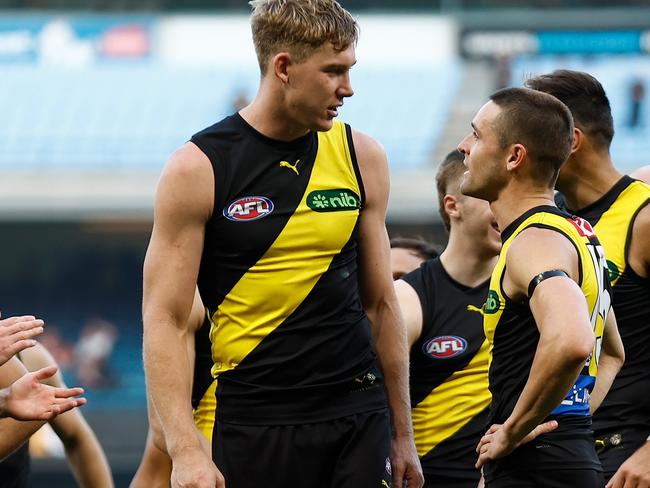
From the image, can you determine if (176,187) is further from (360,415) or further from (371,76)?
(371,76)

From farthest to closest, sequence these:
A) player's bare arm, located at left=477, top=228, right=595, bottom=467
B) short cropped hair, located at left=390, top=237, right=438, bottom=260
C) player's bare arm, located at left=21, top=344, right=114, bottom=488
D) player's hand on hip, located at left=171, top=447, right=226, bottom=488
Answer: short cropped hair, located at left=390, top=237, right=438, bottom=260, player's bare arm, located at left=21, top=344, right=114, bottom=488, player's hand on hip, located at left=171, top=447, right=226, bottom=488, player's bare arm, located at left=477, top=228, right=595, bottom=467

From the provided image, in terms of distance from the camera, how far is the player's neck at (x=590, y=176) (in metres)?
4.62

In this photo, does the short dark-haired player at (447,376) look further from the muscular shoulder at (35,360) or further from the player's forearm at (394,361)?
the muscular shoulder at (35,360)

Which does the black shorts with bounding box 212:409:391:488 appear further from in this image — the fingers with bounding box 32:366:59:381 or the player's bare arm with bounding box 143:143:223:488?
the fingers with bounding box 32:366:59:381

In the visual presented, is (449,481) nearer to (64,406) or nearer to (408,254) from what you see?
(408,254)

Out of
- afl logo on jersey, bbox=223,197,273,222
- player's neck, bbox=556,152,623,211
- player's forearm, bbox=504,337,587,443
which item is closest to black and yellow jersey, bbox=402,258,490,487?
player's neck, bbox=556,152,623,211

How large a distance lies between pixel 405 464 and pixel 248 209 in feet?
3.45

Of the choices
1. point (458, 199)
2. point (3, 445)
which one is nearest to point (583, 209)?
point (458, 199)

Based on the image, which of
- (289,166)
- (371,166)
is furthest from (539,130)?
(289,166)

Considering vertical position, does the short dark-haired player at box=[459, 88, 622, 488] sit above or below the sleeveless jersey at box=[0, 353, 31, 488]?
above

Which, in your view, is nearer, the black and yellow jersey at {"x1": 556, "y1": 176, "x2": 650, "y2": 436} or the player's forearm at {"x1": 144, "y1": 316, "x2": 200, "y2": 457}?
the player's forearm at {"x1": 144, "y1": 316, "x2": 200, "y2": 457}

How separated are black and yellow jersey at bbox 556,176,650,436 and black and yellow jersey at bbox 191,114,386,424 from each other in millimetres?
992

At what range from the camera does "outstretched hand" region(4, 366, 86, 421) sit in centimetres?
413

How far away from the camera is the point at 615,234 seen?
14.8 ft
